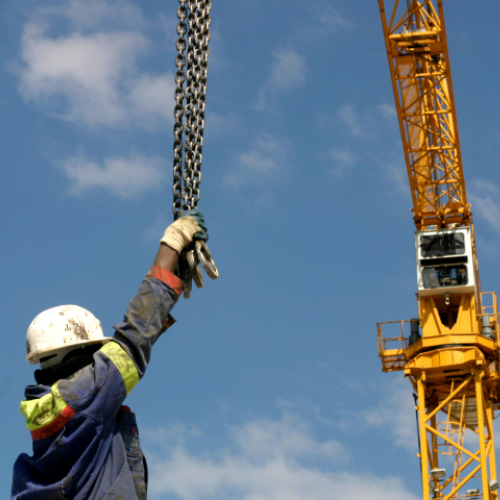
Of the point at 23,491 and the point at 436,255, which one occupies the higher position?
the point at 436,255

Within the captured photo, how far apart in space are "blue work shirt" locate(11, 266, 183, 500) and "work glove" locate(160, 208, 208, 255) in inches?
21.6

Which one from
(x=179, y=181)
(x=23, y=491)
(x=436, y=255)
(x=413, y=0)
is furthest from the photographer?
(x=436, y=255)

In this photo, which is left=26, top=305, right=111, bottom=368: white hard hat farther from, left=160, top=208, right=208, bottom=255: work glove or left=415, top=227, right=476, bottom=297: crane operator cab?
left=415, top=227, right=476, bottom=297: crane operator cab

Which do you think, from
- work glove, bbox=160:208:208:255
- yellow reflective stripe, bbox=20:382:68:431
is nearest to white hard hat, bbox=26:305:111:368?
yellow reflective stripe, bbox=20:382:68:431

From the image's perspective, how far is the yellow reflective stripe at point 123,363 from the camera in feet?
18.7

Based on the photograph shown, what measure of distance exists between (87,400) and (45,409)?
25 cm

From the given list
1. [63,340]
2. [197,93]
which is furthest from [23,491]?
[197,93]

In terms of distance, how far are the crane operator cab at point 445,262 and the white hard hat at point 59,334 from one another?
27782mm

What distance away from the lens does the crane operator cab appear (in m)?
33.0

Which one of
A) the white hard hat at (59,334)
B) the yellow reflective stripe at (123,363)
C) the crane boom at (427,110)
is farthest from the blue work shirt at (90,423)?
the crane boom at (427,110)

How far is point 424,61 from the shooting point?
3112 cm

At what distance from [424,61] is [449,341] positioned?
9148 mm

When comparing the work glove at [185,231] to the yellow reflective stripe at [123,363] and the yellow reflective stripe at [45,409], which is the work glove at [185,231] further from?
the yellow reflective stripe at [45,409]

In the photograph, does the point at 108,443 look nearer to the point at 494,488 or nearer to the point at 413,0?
the point at 413,0
